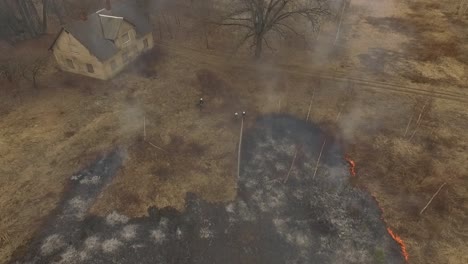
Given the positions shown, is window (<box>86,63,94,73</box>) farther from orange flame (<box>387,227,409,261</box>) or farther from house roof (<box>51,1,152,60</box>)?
orange flame (<box>387,227,409,261</box>)

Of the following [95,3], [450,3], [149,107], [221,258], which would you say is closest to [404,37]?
[450,3]

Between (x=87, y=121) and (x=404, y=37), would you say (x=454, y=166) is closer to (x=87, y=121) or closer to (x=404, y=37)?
(x=404, y=37)

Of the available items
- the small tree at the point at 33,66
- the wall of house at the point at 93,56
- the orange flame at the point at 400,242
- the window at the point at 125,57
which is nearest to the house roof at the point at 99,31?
the wall of house at the point at 93,56

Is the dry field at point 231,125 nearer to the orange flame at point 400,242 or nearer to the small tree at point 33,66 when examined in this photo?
the orange flame at point 400,242

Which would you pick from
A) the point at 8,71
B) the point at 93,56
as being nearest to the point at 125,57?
the point at 93,56

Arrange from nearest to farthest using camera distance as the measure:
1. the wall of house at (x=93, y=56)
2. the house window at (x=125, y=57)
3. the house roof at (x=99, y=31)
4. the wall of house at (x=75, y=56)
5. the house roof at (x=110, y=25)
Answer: the house roof at (x=99, y=31) < the wall of house at (x=75, y=56) < the wall of house at (x=93, y=56) < the house roof at (x=110, y=25) < the house window at (x=125, y=57)
